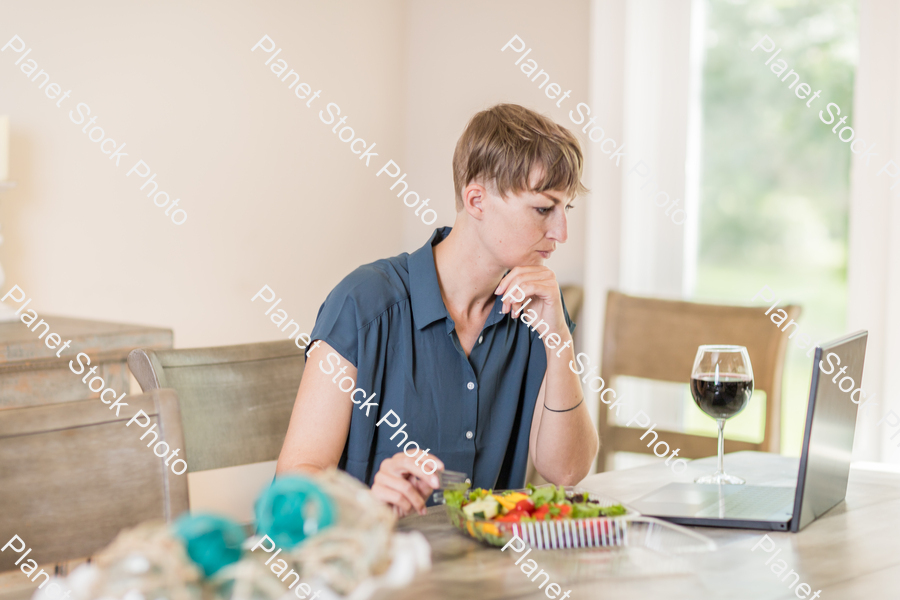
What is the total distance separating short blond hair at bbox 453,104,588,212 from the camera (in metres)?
1.33

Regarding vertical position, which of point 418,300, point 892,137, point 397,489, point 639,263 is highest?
point 892,137

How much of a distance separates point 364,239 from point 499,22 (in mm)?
930

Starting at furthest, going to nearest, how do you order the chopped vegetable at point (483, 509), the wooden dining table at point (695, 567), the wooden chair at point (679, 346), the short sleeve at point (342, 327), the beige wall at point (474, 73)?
the beige wall at point (474, 73) → the wooden chair at point (679, 346) → the short sleeve at point (342, 327) → the chopped vegetable at point (483, 509) → the wooden dining table at point (695, 567)

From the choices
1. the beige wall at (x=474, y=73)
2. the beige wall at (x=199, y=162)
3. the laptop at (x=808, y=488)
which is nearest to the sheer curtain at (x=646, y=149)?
the beige wall at (x=474, y=73)

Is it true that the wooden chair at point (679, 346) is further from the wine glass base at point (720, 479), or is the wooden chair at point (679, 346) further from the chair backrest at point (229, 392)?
the chair backrest at point (229, 392)

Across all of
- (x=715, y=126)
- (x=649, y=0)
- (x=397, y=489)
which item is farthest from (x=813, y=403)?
(x=715, y=126)

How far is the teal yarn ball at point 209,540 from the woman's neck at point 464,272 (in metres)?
0.90

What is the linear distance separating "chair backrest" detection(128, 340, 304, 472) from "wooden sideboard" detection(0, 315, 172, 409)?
0.52 metres

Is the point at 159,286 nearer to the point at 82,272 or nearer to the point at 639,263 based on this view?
the point at 82,272

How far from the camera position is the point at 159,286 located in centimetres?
253

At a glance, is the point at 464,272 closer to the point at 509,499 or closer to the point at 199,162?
the point at 509,499

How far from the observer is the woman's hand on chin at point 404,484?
0.94 meters

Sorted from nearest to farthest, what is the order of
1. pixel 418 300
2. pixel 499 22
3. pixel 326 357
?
pixel 326 357, pixel 418 300, pixel 499 22

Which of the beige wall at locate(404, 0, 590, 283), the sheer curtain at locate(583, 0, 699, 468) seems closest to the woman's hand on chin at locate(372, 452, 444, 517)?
the sheer curtain at locate(583, 0, 699, 468)
